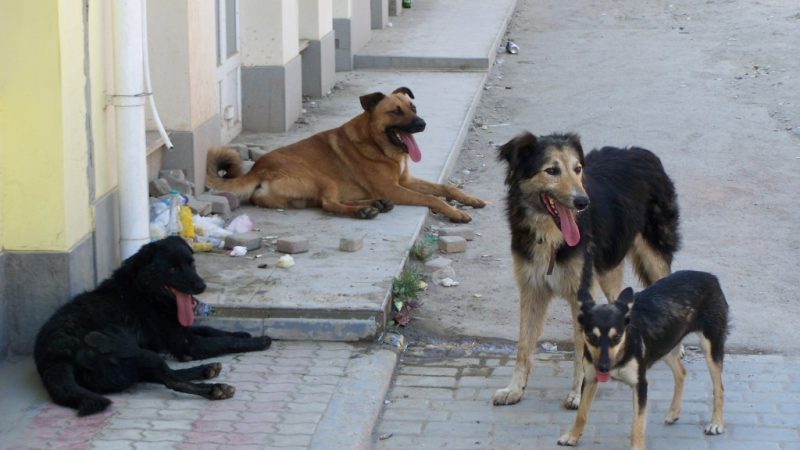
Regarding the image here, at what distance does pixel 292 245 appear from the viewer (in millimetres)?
8695

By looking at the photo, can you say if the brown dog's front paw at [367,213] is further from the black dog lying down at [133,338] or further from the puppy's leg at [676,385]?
the puppy's leg at [676,385]

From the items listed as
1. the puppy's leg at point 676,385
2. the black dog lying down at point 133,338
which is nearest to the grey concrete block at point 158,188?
the black dog lying down at point 133,338

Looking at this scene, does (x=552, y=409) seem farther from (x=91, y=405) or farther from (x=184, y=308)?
(x=91, y=405)

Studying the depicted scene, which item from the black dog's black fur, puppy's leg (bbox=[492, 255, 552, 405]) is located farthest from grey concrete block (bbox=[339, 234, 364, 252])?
puppy's leg (bbox=[492, 255, 552, 405])

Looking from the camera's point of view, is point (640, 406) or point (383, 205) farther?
point (383, 205)

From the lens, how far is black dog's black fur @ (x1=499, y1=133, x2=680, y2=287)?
6723 millimetres

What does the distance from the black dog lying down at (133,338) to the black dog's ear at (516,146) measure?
5.91 ft

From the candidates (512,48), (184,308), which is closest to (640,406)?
(184,308)

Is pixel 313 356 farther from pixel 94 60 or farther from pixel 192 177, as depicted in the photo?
pixel 192 177

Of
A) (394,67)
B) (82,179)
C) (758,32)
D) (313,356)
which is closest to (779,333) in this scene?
(313,356)

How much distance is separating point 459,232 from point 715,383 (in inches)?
148

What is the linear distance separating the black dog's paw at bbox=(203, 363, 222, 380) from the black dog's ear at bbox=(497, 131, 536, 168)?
189 cm

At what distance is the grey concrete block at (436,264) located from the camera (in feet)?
29.4

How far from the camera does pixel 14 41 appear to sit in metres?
6.84
